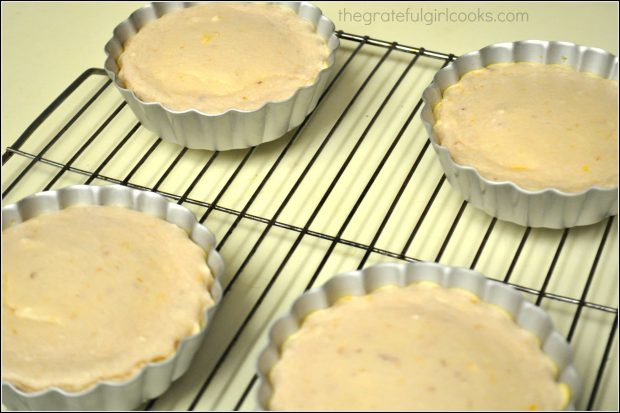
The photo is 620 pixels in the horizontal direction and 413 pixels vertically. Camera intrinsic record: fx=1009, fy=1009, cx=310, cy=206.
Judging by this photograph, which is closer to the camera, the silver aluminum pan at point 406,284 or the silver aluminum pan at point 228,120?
the silver aluminum pan at point 406,284

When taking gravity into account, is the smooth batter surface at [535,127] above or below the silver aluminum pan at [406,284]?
above

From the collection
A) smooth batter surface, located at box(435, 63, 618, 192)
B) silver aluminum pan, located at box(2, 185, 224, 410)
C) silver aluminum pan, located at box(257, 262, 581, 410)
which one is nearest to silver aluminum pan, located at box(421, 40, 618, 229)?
smooth batter surface, located at box(435, 63, 618, 192)

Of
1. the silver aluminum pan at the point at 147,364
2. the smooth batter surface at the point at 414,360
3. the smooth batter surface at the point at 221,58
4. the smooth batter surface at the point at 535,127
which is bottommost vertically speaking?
the silver aluminum pan at the point at 147,364

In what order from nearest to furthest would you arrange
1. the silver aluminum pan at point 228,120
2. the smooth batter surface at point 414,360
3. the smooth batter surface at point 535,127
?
the smooth batter surface at point 414,360 → the smooth batter surface at point 535,127 → the silver aluminum pan at point 228,120

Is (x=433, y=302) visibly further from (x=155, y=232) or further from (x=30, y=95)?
(x=30, y=95)

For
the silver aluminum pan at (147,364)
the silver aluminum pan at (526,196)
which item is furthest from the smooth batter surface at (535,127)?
the silver aluminum pan at (147,364)

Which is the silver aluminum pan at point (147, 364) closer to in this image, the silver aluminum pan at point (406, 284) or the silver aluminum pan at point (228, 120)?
the silver aluminum pan at point (406, 284)

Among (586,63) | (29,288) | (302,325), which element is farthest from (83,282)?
(586,63)
